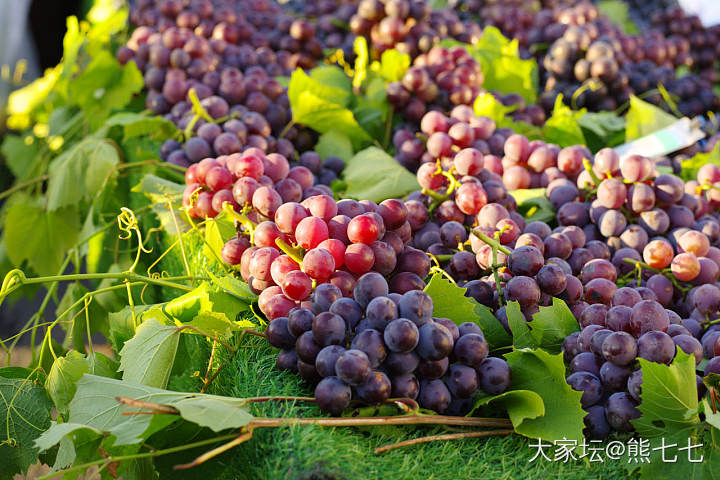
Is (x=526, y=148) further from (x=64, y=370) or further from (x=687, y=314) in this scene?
(x=64, y=370)

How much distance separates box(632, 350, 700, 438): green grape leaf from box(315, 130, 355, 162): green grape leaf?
2.82 feet

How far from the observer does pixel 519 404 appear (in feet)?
2.55

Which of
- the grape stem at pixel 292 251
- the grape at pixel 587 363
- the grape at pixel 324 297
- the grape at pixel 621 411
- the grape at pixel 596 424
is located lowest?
the grape at pixel 596 424

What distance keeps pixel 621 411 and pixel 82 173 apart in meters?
1.29

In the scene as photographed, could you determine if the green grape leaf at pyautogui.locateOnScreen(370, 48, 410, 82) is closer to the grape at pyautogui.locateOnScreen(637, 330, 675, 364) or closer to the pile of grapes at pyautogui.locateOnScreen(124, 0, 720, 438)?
the pile of grapes at pyautogui.locateOnScreen(124, 0, 720, 438)

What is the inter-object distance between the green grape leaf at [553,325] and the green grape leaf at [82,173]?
40.9 inches

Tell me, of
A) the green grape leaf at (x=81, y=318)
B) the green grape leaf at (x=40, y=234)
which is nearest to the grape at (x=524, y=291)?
the green grape leaf at (x=81, y=318)

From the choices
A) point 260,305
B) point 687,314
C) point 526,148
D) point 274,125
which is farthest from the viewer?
point 274,125

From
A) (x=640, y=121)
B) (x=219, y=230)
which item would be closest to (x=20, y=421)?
(x=219, y=230)

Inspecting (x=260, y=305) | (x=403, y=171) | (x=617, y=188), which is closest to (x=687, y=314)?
(x=617, y=188)

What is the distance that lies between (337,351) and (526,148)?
0.74m

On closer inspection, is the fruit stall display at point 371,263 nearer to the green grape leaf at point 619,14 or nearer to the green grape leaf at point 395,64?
the green grape leaf at point 395,64

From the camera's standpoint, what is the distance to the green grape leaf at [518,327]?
854mm

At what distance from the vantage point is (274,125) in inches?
58.0
